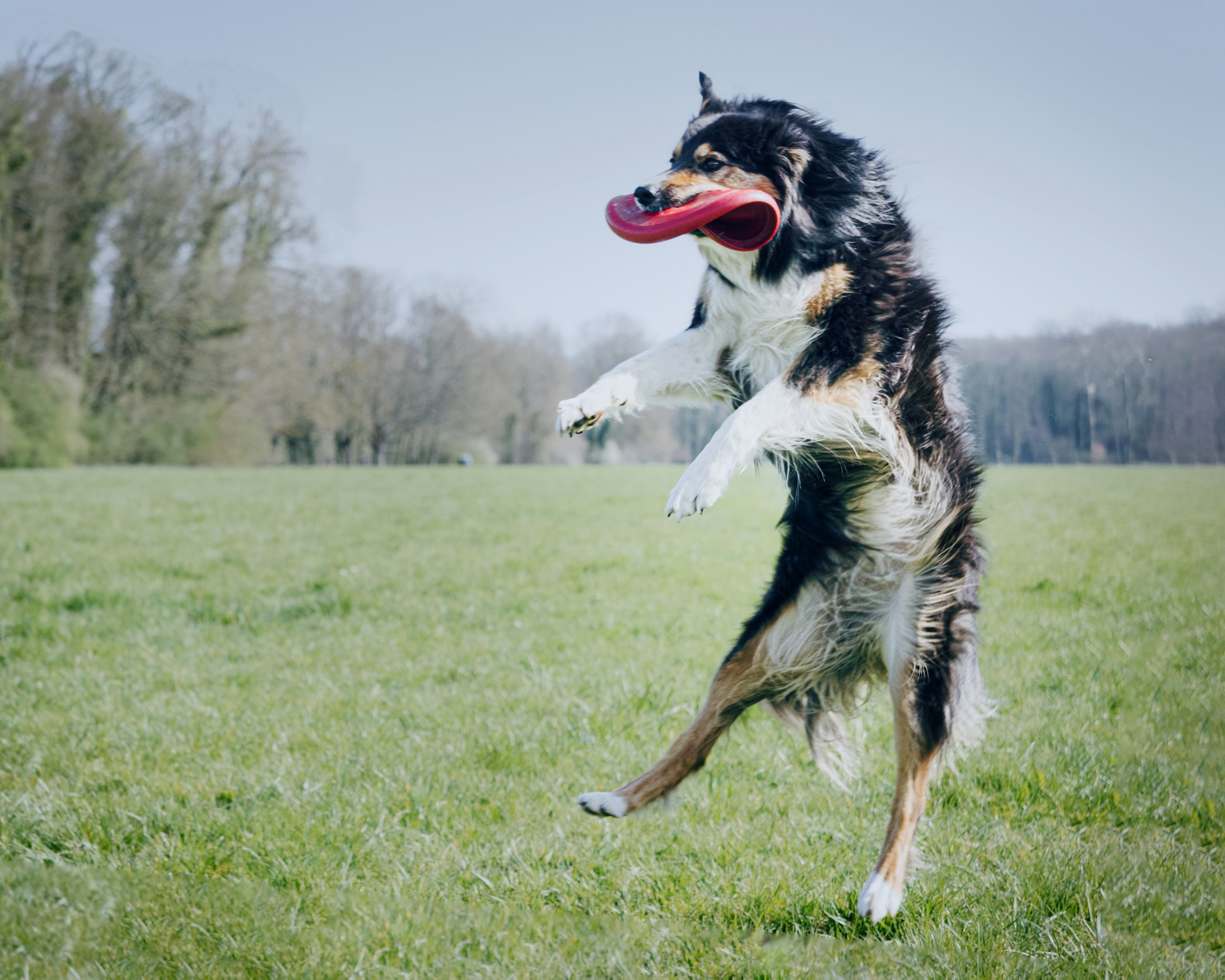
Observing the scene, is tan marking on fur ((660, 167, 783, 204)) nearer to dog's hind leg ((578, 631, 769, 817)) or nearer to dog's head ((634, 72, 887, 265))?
dog's head ((634, 72, 887, 265))

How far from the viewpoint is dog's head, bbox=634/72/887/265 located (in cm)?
208

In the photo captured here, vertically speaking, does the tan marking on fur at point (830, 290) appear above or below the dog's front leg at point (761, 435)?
above

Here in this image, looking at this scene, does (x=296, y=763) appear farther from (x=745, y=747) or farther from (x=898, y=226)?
(x=898, y=226)

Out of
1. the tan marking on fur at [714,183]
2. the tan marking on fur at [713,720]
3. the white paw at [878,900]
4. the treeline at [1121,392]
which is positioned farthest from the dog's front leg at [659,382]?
the treeline at [1121,392]

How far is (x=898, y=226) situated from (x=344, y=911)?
102 inches

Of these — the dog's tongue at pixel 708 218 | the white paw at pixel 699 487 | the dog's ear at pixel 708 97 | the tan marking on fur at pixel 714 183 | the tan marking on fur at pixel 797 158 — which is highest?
the dog's ear at pixel 708 97

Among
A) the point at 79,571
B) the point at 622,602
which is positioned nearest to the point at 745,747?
the point at 622,602

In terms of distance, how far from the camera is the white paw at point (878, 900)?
7.45 ft

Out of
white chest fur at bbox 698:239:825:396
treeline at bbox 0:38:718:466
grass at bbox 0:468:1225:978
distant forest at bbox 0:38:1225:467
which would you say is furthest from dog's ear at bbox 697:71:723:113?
treeline at bbox 0:38:718:466

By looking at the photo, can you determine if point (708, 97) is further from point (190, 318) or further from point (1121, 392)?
point (190, 318)

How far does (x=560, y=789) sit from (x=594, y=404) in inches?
76.6

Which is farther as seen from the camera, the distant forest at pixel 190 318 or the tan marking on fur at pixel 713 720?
the distant forest at pixel 190 318

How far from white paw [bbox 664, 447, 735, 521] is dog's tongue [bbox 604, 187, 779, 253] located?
1.61 feet

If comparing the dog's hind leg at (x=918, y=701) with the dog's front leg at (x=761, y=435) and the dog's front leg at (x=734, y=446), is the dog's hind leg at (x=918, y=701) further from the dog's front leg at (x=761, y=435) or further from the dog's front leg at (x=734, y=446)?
the dog's front leg at (x=734, y=446)
